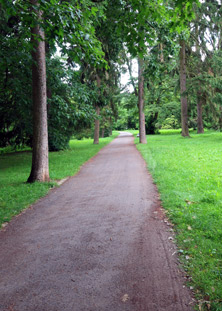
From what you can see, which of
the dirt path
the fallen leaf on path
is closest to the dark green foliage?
the dirt path

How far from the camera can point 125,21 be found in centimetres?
483

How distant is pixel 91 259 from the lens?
315 cm

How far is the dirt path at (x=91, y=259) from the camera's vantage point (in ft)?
7.83

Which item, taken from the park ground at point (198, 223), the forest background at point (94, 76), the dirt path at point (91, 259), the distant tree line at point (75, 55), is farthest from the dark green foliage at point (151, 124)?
the dirt path at point (91, 259)

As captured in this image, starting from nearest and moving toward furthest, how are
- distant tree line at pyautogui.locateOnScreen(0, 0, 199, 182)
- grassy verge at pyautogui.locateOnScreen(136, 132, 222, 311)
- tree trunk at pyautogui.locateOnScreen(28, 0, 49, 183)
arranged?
grassy verge at pyautogui.locateOnScreen(136, 132, 222, 311) → distant tree line at pyautogui.locateOnScreen(0, 0, 199, 182) → tree trunk at pyautogui.locateOnScreen(28, 0, 49, 183)

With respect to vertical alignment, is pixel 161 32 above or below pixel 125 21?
above

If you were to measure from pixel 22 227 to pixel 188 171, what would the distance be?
5.61 metres

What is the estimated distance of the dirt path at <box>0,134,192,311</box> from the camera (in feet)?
7.83

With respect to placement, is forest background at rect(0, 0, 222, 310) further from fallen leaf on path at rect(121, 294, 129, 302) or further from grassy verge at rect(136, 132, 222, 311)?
fallen leaf on path at rect(121, 294, 129, 302)

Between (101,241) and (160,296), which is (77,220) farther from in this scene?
(160,296)

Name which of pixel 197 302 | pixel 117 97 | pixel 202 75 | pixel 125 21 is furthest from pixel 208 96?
pixel 197 302

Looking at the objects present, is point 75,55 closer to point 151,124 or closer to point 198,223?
point 198,223

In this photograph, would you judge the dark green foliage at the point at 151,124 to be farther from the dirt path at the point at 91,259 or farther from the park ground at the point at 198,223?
the dirt path at the point at 91,259

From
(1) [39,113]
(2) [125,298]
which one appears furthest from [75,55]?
(2) [125,298]
